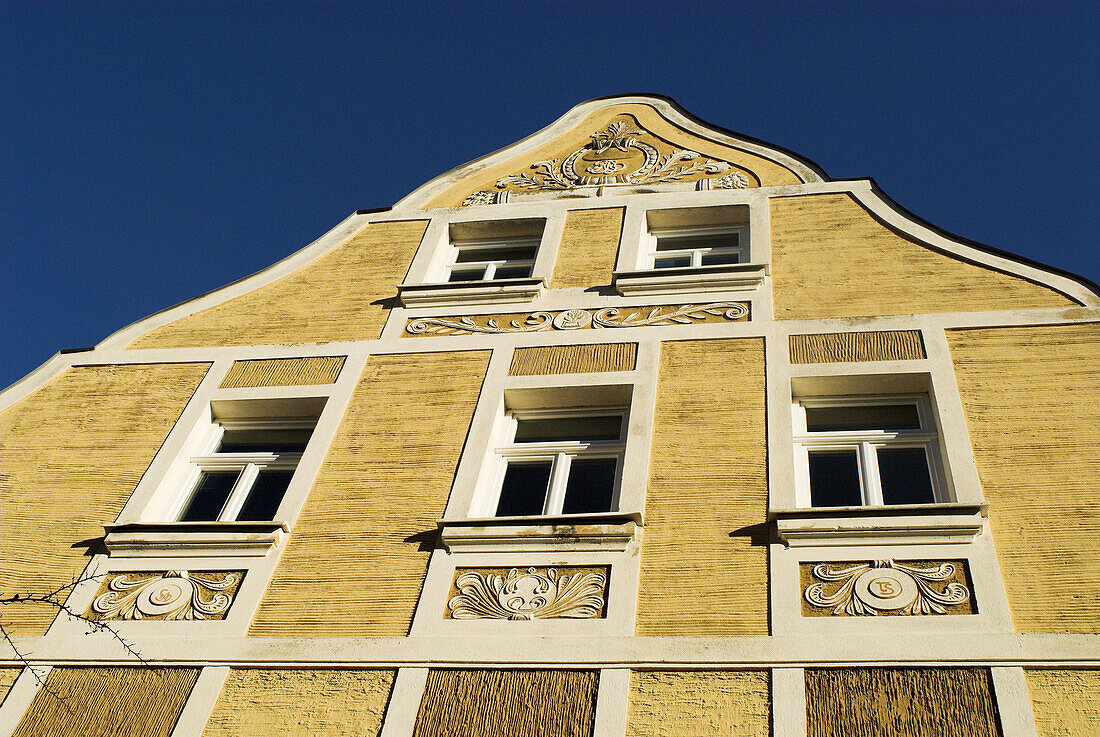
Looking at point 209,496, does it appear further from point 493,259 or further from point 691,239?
point 691,239

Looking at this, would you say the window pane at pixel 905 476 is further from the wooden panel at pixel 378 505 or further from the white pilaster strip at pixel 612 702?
the wooden panel at pixel 378 505

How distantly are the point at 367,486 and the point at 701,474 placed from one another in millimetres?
2587

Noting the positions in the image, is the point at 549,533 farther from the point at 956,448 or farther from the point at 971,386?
the point at 971,386

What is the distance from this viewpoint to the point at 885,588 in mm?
6953

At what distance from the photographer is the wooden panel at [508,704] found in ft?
21.2

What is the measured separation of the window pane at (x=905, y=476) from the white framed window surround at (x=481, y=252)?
4095mm

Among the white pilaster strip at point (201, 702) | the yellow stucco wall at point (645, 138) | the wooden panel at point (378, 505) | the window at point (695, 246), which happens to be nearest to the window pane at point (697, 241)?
the window at point (695, 246)

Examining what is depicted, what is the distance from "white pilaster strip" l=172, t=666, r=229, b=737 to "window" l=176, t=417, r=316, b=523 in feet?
5.85

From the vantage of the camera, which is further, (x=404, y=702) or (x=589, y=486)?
(x=589, y=486)

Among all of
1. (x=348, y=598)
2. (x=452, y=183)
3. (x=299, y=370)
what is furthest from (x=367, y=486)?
(x=452, y=183)

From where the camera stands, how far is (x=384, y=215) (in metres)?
12.9

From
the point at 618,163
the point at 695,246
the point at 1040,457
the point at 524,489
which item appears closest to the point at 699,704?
the point at 524,489

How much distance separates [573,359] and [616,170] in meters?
4.16

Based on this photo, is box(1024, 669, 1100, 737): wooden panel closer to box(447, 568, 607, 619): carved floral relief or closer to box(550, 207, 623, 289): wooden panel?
box(447, 568, 607, 619): carved floral relief
